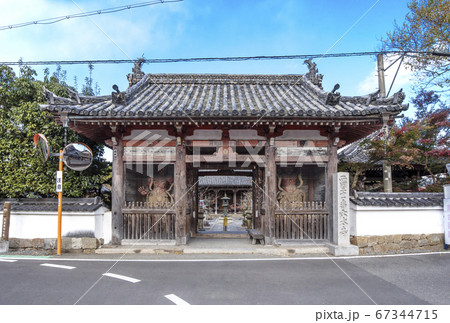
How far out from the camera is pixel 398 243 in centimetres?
813

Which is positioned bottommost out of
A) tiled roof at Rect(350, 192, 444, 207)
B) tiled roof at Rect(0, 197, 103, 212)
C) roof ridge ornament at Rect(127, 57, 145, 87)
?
tiled roof at Rect(0, 197, 103, 212)

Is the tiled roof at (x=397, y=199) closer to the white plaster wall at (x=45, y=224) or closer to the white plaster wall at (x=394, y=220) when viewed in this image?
the white plaster wall at (x=394, y=220)

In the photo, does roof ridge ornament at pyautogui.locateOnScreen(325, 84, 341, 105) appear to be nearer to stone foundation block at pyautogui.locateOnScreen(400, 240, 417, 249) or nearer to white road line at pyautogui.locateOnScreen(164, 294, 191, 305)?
stone foundation block at pyautogui.locateOnScreen(400, 240, 417, 249)

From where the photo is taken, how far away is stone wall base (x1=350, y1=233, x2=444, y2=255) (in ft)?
25.9

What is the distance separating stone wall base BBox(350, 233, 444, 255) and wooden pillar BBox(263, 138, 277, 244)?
2.51 metres

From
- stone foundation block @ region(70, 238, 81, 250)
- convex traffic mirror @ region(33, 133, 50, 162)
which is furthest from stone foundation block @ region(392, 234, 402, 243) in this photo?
convex traffic mirror @ region(33, 133, 50, 162)

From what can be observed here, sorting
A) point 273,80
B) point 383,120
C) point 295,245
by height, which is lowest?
point 295,245

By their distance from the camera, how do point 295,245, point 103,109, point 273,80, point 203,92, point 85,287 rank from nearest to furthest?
point 85,287, point 103,109, point 295,245, point 203,92, point 273,80

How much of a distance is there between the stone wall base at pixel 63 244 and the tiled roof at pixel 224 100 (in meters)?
3.81

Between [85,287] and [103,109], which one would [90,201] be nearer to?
[103,109]

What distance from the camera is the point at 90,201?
8.36 meters

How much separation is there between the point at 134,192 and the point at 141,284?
634 cm

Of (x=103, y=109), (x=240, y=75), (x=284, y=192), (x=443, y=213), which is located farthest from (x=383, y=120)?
(x=103, y=109)

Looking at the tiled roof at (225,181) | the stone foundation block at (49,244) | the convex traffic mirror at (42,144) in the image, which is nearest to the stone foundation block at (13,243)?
the stone foundation block at (49,244)
